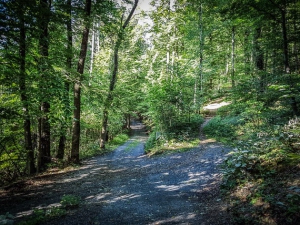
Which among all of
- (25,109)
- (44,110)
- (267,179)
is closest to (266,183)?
(267,179)

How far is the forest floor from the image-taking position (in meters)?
4.66

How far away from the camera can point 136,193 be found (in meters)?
6.41

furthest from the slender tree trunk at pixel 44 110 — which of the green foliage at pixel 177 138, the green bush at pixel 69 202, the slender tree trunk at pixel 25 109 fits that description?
the green foliage at pixel 177 138

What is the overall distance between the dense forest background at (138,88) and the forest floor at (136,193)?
3.73 ft

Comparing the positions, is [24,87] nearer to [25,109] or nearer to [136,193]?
[25,109]

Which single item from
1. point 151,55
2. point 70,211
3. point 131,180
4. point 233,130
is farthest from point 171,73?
point 70,211

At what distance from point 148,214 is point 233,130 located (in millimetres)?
9511

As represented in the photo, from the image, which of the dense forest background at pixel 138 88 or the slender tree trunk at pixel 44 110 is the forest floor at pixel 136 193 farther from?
the slender tree trunk at pixel 44 110

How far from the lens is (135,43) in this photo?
840 inches

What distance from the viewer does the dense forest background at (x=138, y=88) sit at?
518 cm

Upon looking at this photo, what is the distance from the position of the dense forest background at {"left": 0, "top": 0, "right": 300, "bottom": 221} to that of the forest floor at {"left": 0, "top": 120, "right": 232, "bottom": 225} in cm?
114

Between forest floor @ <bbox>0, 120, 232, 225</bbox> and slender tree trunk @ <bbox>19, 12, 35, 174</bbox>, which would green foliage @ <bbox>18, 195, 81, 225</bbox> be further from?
slender tree trunk @ <bbox>19, 12, 35, 174</bbox>

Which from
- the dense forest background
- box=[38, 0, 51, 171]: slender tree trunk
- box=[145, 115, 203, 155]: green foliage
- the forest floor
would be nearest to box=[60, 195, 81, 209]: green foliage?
the forest floor

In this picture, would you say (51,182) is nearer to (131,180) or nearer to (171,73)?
(131,180)
